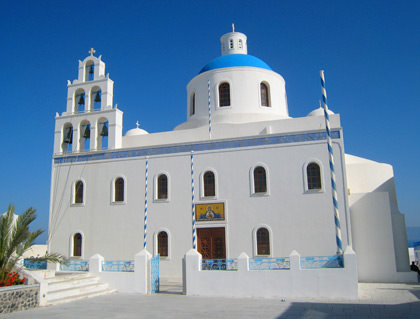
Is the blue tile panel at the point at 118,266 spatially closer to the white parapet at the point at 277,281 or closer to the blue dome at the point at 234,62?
the white parapet at the point at 277,281

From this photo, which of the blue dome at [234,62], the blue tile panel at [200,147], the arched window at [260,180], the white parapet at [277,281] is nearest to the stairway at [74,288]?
the white parapet at [277,281]

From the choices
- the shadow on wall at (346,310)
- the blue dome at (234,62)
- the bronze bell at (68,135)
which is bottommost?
the shadow on wall at (346,310)

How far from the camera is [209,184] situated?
539 inches

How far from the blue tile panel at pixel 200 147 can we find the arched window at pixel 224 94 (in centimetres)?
343

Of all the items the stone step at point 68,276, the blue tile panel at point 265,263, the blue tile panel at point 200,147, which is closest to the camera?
the stone step at point 68,276

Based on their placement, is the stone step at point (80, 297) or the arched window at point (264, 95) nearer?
the stone step at point (80, 297)

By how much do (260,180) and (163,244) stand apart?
425 centimetres

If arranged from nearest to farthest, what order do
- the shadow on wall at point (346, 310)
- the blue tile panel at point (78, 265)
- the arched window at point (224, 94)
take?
the shadow on wall at point (346, 310) < the blue tile panel at point (78, 265) < the arched window at point (224, 94)

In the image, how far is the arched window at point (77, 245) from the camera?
14.8 m

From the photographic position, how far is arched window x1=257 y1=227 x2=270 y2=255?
12.7 meters

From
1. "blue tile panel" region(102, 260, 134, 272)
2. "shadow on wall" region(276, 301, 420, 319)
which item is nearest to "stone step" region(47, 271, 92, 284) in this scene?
"blue tile panel" region(102, 260, 134, 272)

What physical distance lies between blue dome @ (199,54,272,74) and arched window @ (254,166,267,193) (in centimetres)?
599

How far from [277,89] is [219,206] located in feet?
22.7

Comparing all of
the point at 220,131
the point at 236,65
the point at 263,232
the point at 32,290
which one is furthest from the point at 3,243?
the point at 236,65
